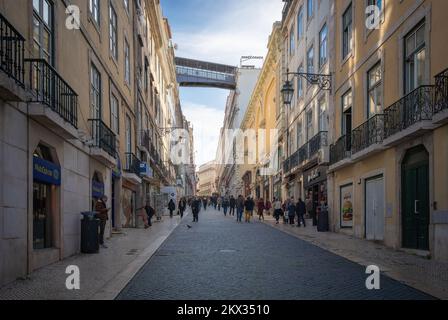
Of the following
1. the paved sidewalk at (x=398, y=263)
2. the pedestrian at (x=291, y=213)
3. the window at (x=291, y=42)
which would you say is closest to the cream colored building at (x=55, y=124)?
the paved sidewalk at (x=398, y=263)

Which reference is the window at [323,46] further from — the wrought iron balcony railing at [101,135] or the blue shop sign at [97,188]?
the blue shop sign at [97,188]

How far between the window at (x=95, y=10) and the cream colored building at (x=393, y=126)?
29.4 feet

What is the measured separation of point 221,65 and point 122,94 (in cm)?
7059

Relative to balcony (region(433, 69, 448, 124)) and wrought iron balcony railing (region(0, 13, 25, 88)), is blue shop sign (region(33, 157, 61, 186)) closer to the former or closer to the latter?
wrought iron balcony railing (region(0, 13, 25, 88))

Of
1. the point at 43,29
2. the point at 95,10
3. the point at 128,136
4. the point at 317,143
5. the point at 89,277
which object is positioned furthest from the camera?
the point at 317,143

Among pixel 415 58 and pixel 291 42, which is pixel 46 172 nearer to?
pixel 415 58

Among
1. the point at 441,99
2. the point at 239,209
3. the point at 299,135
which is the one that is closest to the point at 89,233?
the point at 441,99

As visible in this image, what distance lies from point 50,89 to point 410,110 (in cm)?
893

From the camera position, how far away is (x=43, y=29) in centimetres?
1159

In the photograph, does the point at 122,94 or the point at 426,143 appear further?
the point at 122,94

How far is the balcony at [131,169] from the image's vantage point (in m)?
23.7
